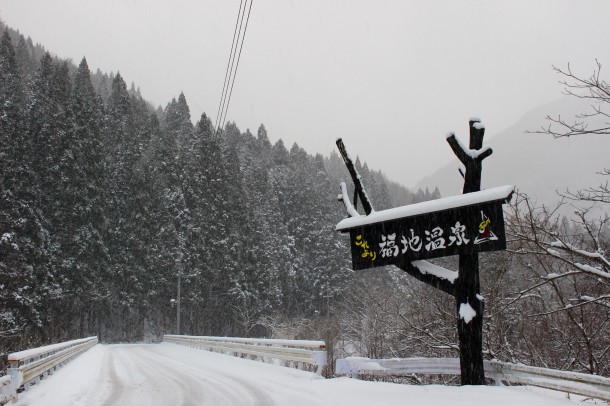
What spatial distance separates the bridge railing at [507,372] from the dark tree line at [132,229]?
2562 centimetres

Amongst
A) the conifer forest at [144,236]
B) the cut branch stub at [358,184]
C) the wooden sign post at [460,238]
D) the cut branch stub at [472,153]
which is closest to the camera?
the wooden sign post at [460,238]

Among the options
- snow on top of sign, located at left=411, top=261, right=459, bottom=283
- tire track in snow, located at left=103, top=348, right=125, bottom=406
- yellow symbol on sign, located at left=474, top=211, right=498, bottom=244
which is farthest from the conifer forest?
yellow symbol on sign, located at left=474, top=211, right=498, bottom=244

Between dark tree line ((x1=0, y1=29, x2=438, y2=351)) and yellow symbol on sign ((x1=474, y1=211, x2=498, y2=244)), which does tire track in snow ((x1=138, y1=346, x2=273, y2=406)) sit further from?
dark tree line ((x1=0, y1=29, x2=438, y2=351))

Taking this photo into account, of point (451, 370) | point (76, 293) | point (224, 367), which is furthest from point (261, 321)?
point (451, 370)

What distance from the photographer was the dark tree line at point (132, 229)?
3466 cm

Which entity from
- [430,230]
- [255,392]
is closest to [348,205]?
[430,230]

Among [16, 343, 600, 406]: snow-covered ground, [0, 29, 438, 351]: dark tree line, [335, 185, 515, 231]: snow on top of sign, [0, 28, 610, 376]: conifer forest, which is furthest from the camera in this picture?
[0, 29, 438, 351]: dark tree line

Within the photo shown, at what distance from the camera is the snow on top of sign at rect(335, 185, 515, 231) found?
7172 mm

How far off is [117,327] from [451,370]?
164ft

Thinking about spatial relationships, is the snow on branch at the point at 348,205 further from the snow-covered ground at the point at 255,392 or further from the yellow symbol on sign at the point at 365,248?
the snow-covered ground at the point at 255,392

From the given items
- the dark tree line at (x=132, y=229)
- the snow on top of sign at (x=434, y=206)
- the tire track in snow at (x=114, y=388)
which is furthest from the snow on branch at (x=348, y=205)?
the dark tree line at (x=132, y=229)

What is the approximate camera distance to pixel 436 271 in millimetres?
8070

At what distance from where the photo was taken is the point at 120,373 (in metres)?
12.0

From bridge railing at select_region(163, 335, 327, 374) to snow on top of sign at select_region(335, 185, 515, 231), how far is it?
10.1ft
